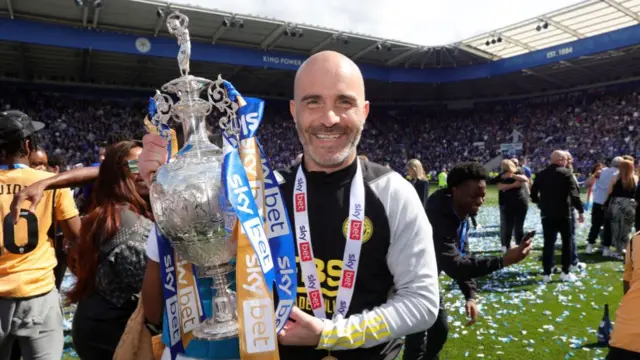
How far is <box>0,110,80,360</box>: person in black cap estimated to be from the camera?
2473 millimetres

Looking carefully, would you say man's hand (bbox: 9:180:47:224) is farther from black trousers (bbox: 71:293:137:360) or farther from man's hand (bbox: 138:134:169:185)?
man's hand (bbox: 138:134:169:185)

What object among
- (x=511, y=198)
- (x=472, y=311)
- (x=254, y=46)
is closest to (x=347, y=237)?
(x=472, y=311)

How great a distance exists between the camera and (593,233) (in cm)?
841

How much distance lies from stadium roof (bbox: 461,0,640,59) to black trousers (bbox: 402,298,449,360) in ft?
70.7

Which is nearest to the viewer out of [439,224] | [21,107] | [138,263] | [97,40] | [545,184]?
[138,263]

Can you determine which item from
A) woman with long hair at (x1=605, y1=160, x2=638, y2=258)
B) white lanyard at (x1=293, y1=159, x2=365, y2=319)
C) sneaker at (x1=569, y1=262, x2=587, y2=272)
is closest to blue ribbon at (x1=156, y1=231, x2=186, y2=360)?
white lanyard at (x1=293, y1=159, x2=365, y2=319)

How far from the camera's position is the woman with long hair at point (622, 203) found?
7.39 meters

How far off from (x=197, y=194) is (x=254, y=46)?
23610 millimetres

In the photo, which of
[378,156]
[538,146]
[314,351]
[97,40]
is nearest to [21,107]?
[97,40]

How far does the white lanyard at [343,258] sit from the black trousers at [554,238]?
5.73m

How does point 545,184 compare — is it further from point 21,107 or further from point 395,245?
point 21,107

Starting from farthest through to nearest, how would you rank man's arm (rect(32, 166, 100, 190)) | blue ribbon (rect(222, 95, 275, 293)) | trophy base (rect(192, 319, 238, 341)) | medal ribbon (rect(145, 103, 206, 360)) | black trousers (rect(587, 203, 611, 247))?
black trousers (rect(587, 203, 611, 247))
man's arm (rect(32, 166, 100, 190))
medal ribbon (rect(145, 103, 206, 360))
trophy base (rect(192, 319, 238, 341))
blue ribbon (rect(222, 95, 275, 293))

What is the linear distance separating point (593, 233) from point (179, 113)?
29.6ft

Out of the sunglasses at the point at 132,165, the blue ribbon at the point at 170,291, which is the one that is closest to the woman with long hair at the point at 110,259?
the sunglasses at the point at 132,165
